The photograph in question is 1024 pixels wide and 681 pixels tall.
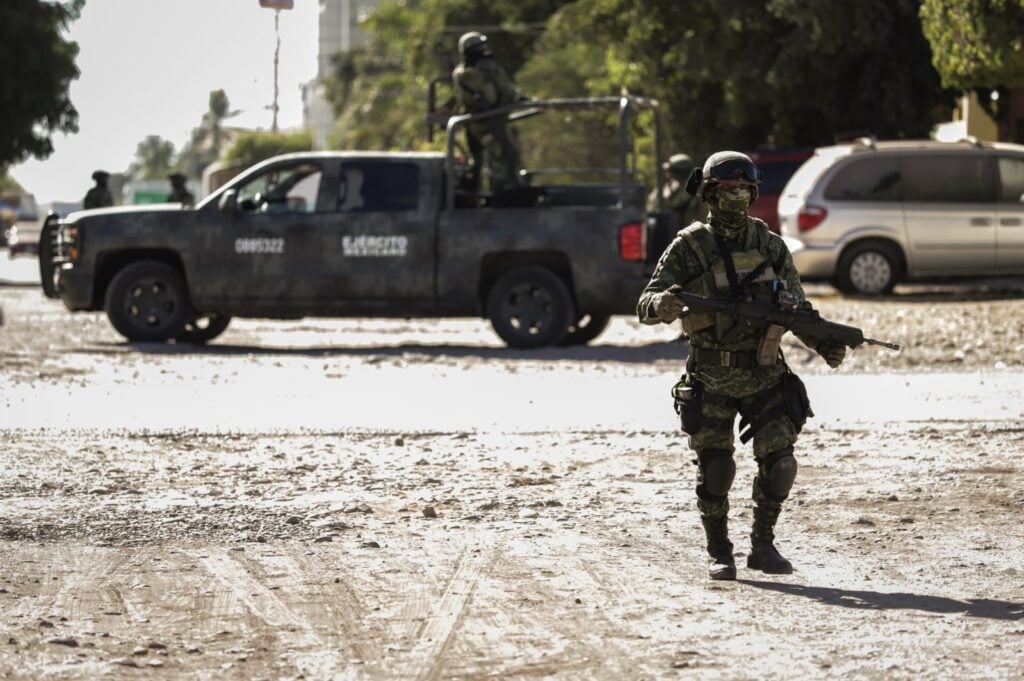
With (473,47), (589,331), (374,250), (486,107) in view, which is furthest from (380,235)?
(589,331)

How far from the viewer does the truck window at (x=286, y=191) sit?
55.4ft

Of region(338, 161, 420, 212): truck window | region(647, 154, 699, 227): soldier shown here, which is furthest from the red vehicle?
region(338, 161, 420, 212): truck window

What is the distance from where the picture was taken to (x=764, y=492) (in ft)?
21.6

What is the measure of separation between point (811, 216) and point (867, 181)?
793 mm

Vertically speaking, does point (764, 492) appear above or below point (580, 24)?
below

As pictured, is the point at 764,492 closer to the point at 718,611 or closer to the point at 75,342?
the point at 718,611

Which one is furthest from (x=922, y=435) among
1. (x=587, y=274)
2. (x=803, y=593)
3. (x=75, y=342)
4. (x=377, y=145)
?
(x=377, y=145)

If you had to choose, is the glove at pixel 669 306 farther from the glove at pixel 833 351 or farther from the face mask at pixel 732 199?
the glove at pixel 833 351

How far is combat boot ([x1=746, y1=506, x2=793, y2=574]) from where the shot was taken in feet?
21.4

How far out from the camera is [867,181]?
875 inches

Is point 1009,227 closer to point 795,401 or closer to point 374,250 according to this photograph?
point 374,250

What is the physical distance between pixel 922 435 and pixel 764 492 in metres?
4.05

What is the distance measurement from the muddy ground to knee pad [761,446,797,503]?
0.96ft

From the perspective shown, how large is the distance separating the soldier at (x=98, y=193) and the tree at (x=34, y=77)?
1718 centimetres
